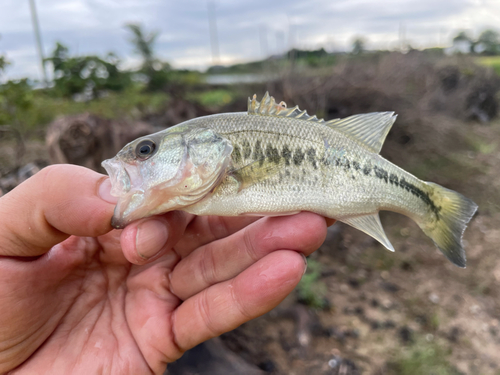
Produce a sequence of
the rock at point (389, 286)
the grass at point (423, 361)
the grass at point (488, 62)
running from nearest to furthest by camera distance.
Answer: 1. the grass at point (423, 361)
2. the rock at point (389, 286)
3. the grass at point (488, 62)

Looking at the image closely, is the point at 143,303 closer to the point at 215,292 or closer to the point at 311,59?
the point at 215,292

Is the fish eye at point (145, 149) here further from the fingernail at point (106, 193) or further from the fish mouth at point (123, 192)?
the fingernail at point (106, 193)

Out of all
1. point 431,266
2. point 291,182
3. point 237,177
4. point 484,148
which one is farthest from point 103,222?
point 484,148

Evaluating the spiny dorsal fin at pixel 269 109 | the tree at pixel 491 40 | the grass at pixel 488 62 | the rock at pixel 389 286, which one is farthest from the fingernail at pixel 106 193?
the tree at pixel 491 40

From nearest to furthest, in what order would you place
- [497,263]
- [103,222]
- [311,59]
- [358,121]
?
[103,222] < [358,121] < [497,263] < [311,59]

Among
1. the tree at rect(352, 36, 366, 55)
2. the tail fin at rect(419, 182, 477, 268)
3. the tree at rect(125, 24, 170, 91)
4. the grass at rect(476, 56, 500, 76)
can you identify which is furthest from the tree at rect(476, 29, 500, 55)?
the tail fin at rect(419, 182, 477, 268)

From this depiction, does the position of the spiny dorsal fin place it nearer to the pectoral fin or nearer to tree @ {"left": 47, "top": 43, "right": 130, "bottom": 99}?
the pectoral fin
